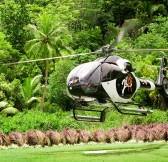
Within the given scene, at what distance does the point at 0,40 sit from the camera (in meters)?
42.2

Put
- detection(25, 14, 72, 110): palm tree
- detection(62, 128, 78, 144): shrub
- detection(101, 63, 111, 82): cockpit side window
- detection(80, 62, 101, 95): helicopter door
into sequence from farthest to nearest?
detection(25, 14, 72, 110): palm tree → detection(62, 128, 78, 144): shrub → detection(101, 63, 111, 82): cockpit side window → detection(80, 62, 101, 95): helicopter door

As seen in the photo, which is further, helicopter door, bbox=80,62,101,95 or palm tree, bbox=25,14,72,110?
palm tree, bbox=25,14,72,110

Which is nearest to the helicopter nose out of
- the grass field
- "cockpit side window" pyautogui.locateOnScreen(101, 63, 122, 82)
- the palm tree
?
"cockpit side window" pyautogui.locateOnScreen(101, 63, 122, 82)

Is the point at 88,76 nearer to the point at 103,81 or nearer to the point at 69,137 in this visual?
the point at 103,81

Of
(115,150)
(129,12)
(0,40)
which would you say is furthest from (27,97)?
(115,150)

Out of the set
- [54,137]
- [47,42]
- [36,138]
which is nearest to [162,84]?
[54,137]

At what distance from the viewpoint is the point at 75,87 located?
12.4 metres

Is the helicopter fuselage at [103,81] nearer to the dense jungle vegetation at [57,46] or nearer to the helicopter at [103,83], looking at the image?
the helicopter at [103,83]

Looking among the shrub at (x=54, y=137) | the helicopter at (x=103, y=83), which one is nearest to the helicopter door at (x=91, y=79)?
the helicopter at (x=103, y=83)

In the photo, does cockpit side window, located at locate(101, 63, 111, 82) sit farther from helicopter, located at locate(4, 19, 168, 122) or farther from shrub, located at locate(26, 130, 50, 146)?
shrub, located at locate(26, 130, 50, 146)

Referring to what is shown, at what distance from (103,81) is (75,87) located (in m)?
0.80

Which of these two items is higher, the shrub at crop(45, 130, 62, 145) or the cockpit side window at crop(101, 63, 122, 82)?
the cockpit side window at crop(101, 63, 122, 82)

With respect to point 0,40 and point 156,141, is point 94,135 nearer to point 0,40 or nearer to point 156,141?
point 156,141

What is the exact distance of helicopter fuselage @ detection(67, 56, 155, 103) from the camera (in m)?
12.4
